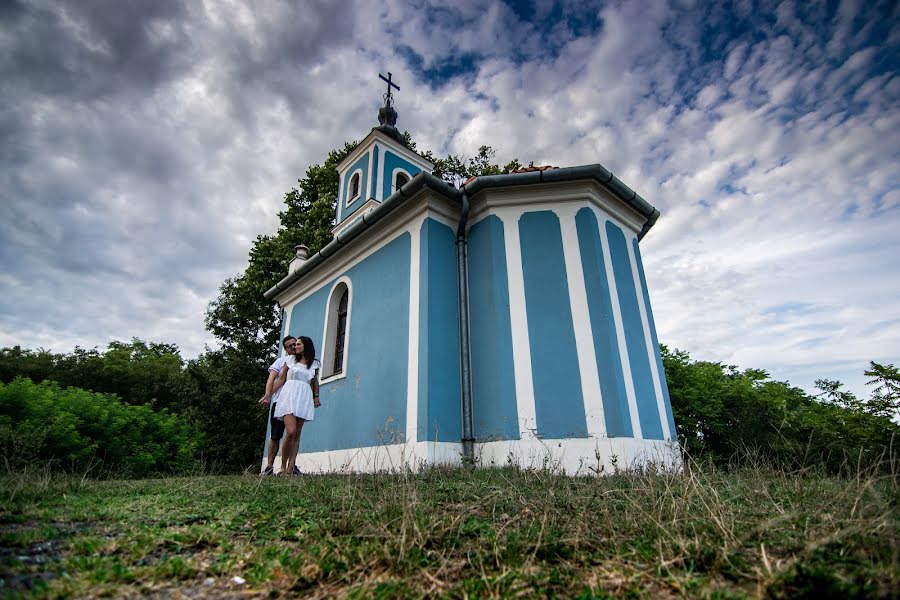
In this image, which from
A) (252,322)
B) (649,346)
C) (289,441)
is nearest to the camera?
(289,441)

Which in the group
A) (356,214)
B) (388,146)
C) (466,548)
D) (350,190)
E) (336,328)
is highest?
(388,146)

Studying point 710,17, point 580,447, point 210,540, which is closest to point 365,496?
point 210,540

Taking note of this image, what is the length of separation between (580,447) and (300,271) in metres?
7.15

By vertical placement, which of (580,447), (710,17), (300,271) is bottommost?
(580,447)

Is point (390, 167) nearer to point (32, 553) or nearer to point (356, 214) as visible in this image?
point (356, 214)

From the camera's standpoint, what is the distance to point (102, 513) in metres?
2.29

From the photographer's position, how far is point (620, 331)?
615cm

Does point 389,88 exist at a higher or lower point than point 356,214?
higher

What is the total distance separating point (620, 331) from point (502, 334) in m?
1.72

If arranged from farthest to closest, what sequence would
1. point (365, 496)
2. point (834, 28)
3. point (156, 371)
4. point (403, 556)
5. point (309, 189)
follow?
1. point (156, 371)
2. point (309, 189)
3. point (834, 28)
4. point (365, 496)
5. point (403, 556)

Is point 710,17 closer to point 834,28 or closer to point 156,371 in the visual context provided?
point 834,28

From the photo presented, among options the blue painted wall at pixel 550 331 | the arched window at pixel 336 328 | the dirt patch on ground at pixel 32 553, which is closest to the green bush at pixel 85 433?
the arched window at pixel 336 328

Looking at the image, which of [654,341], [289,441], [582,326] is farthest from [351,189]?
[654,341]

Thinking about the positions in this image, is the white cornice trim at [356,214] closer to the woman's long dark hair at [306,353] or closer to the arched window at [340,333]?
the arched window at [340,333]
